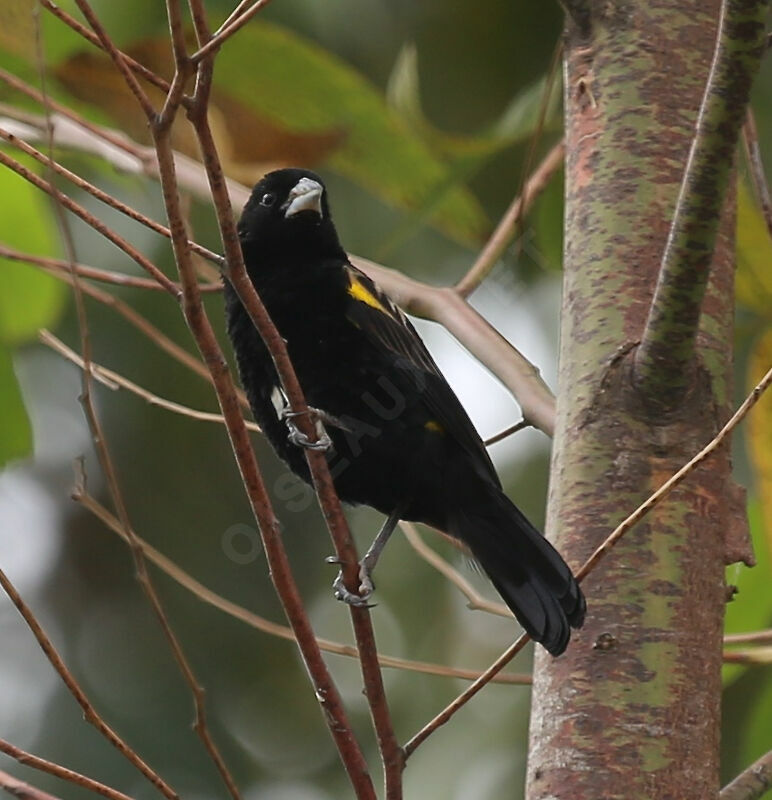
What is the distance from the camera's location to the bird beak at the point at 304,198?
2.80m

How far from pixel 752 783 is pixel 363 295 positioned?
1259 millimetres

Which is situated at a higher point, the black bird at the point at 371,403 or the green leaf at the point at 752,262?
the green leaf at the point at 752,262

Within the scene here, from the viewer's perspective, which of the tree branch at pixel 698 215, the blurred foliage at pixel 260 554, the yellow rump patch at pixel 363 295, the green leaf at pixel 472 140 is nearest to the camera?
the tree branch at pixel 698 215

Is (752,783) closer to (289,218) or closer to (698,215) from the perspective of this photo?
(698,215)

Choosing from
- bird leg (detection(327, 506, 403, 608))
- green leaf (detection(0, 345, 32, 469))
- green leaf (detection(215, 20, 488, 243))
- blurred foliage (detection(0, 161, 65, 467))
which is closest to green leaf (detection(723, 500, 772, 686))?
bird leg (detection(327, 506, 403, 608))

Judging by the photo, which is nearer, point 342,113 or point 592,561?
point 592,561

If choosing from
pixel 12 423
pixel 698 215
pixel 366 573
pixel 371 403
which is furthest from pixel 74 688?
pixel 371 403

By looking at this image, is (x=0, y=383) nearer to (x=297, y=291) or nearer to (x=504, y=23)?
(x=297, y=291)

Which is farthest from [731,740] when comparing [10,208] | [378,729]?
[378,729]

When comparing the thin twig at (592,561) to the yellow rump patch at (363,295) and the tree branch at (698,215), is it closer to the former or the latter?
the tree branch at (698,215)

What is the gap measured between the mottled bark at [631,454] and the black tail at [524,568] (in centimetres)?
3

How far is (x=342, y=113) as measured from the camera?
3014 millimetres

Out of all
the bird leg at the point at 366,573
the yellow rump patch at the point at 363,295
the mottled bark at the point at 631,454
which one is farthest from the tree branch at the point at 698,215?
the yellow rump patch at the point at 363,295

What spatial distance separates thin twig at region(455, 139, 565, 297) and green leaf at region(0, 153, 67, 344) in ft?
2.84
